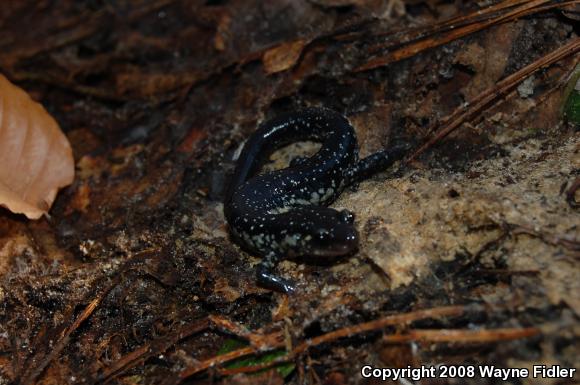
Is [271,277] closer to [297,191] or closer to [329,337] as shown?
[329,337]

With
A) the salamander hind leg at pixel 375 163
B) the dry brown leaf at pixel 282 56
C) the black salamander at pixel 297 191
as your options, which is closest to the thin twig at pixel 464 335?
the black salamander at pixel 297 191

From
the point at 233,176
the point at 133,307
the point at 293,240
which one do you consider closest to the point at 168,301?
the point at 133,307

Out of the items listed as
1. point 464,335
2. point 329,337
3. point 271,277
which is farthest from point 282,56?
point 464,335

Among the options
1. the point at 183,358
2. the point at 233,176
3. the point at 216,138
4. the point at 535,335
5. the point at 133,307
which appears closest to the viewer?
the point at 535,335

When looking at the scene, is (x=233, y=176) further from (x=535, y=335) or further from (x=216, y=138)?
(x=535, y=335)

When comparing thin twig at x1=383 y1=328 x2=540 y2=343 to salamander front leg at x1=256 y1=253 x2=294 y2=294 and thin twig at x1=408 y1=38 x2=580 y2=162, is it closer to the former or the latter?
salamander front leg at x1=256 y1=253 x2=294 y2=294

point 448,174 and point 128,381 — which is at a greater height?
point 448,174

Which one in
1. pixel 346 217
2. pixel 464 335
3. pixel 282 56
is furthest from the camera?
pixel 282 56
